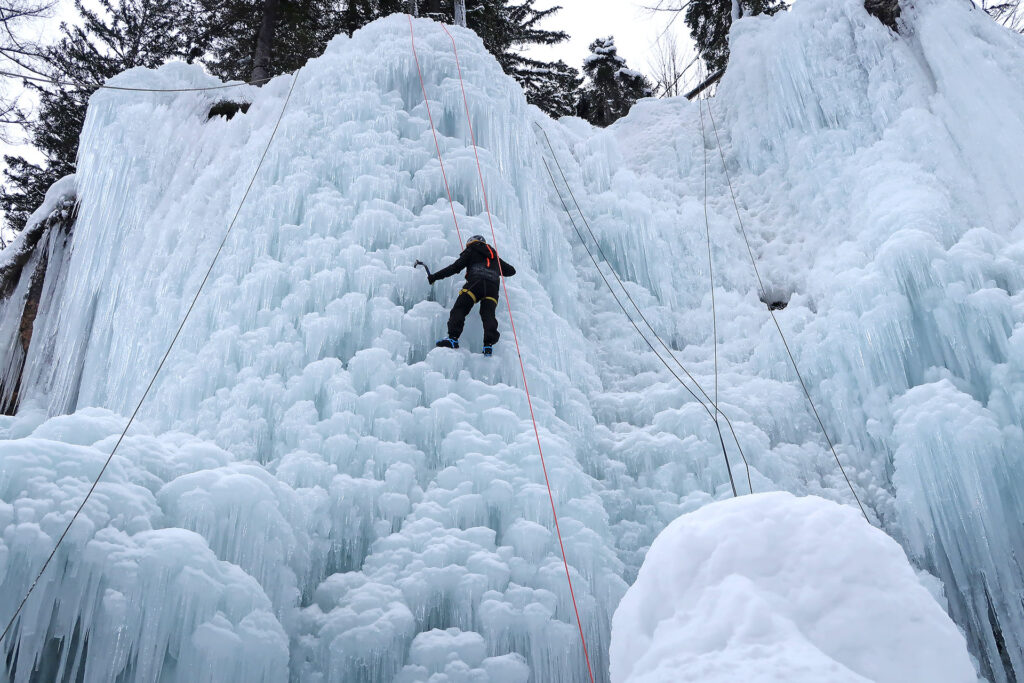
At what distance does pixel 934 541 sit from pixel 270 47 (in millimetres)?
10431

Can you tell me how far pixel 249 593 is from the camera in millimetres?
2922

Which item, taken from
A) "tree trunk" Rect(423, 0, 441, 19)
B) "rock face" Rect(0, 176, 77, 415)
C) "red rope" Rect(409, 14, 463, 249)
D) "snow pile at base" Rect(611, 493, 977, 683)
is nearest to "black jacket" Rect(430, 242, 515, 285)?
"red rope" Rect(409, 14, 463, 249)

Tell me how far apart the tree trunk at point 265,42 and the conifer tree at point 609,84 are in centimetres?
664

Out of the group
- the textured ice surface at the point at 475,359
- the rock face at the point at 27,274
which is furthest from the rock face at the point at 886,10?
the rock face at the point at 27,274

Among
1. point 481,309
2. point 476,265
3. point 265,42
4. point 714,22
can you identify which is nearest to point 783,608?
point 481,309

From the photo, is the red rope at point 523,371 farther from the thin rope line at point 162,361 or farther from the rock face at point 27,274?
the rock face at point 27,274

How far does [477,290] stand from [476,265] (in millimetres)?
223

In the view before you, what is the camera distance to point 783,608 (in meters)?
1.92

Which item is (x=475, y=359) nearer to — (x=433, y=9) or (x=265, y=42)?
(x=265, y=42)

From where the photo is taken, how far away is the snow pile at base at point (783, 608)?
1776 millimetres

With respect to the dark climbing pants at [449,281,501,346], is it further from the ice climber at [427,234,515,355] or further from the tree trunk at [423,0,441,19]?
the tree trunk at [423,0,441,19]

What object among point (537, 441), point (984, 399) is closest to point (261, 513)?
point (537, 441)

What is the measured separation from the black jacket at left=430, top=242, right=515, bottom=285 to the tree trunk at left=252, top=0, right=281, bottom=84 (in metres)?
6.37

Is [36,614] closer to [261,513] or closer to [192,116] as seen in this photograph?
[261,513]
